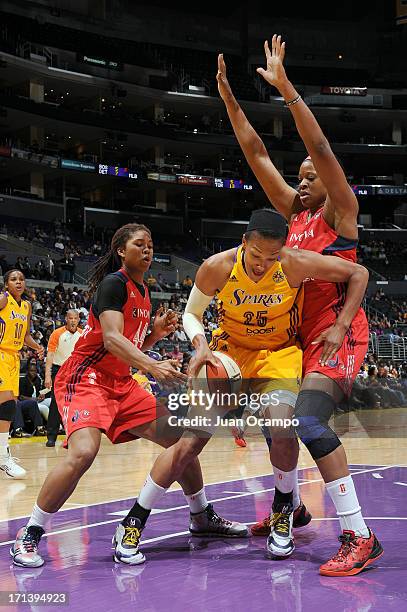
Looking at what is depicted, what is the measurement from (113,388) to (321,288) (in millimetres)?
1394

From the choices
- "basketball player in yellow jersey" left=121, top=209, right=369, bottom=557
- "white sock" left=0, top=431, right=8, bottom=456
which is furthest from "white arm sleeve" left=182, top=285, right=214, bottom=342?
"white sock" left=0, top=431, right=8, bottom=456

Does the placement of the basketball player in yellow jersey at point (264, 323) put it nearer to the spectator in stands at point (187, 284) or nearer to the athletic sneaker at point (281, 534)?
the athletic sneaker at point (281, 534)

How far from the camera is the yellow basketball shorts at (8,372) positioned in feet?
26.0

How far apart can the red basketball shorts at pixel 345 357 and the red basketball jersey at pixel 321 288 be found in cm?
4

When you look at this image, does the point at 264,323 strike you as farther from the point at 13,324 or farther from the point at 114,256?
the point at 13,324

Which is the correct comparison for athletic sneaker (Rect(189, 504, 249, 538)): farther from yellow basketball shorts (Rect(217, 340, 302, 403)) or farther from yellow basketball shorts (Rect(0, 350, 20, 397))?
yellow basketball shorts (Rect(0, 350, 20, 397))

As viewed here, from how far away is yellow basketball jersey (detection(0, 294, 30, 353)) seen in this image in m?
7.95

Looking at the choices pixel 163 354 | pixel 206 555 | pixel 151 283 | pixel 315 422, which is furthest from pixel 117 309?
pixel 151 283

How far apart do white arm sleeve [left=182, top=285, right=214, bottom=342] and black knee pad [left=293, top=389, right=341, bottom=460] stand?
0.73 m

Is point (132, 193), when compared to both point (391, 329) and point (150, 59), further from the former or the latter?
point (391, 329)

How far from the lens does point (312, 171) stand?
442cm

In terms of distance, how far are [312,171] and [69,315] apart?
6532 mm

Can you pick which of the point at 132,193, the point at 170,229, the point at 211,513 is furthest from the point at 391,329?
the point at 211,513

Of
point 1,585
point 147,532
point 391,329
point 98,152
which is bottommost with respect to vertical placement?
point 391,329
